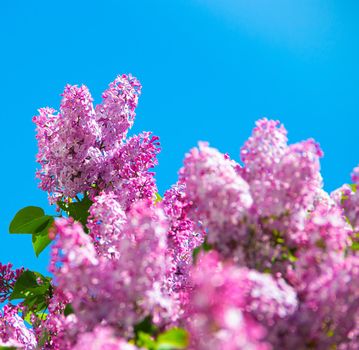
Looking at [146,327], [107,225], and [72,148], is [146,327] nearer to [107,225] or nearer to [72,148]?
[107,225]

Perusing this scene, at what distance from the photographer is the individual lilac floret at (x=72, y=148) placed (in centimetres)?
522

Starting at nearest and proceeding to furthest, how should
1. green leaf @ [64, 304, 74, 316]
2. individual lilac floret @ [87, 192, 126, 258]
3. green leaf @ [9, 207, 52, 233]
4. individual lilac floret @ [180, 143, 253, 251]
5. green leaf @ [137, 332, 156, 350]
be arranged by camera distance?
green leaf @ [137, 332, 156, 350]
individual lilac floret @ [180, 143, 253, 251]
individual lilac floret @ [87, 192, 126, 258]
green leaf @ [64, 304, 74, 316]
green leaf @ [9, 207, 52, 233]

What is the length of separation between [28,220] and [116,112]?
1.34 metres

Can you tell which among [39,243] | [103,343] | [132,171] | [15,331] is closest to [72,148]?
[132,171]

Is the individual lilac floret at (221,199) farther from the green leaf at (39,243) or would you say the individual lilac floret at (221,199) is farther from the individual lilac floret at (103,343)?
the green leaf at (39,243)

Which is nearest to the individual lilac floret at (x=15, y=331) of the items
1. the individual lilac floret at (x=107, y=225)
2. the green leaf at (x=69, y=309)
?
the green leaf at (x=69, y=309)

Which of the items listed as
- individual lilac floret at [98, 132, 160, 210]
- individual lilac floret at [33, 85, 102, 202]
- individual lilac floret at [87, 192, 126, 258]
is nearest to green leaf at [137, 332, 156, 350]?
individual lilac floret at [87, 192, 126, 258]

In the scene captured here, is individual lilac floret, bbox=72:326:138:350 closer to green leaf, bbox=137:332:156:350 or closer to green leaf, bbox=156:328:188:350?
green leaf, bbox=156:328:188:350

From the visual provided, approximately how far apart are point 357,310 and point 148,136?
3.41 metres

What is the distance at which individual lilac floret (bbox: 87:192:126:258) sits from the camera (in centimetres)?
351

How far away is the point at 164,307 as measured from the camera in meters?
2.73

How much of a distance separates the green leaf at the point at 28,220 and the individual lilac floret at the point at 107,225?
2.04m

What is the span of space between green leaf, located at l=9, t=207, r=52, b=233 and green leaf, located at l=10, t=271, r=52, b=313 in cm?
46

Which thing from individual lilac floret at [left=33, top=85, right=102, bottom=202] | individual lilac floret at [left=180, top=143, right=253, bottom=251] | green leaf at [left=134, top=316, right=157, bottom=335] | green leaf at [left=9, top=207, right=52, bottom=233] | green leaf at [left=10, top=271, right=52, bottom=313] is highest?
individual lilac floret at [left=33, top=85, right=102, bottom=202]
